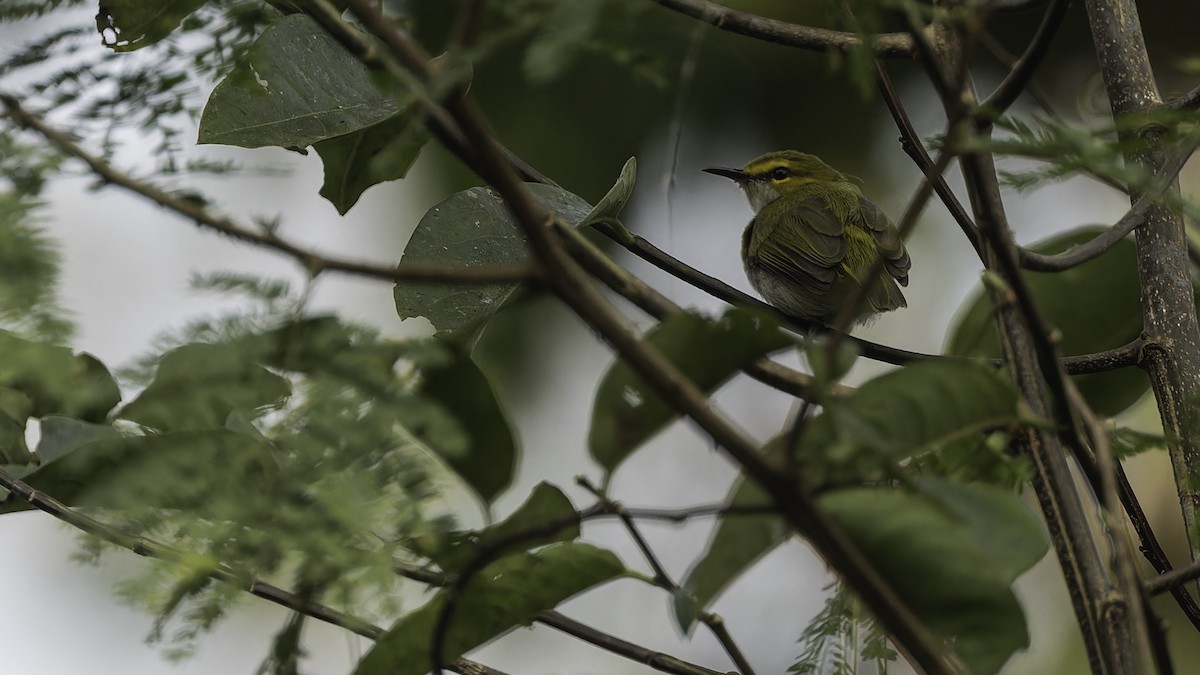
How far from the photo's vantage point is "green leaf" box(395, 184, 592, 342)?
98 cm

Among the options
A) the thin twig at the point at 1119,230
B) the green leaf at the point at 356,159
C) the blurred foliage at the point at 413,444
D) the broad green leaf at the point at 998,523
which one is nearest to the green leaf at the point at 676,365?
the blurred foliage at the point at 413,444

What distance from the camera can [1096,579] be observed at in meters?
0.58

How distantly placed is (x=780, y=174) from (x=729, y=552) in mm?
2427

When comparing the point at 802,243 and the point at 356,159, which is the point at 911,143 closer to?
the point at 356,159

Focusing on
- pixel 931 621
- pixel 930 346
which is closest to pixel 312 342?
pixel 931 621

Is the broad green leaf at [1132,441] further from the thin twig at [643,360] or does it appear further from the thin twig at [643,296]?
Answer: the thin twig at [643,360]

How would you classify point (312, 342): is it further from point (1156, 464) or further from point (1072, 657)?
point (1156, 464)

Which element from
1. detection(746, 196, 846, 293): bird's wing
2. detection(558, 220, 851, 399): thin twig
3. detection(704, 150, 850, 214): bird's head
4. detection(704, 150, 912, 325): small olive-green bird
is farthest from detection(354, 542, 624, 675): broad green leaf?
detection(704, 150, 850, 214): bird's head

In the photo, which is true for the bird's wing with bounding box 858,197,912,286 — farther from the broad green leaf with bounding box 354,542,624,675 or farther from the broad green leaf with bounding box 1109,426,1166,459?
the broad green leaf with bounding box 354,542,624,675

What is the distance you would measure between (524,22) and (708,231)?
262cm

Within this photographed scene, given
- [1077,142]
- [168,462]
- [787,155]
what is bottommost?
[168,462]

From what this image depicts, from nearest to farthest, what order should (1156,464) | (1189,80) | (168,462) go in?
(168,462)
(1189,80)
(1156,464)

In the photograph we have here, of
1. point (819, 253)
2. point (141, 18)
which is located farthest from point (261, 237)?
point (819, 253)

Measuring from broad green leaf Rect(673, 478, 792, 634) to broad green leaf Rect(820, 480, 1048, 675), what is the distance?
31 millimetres
